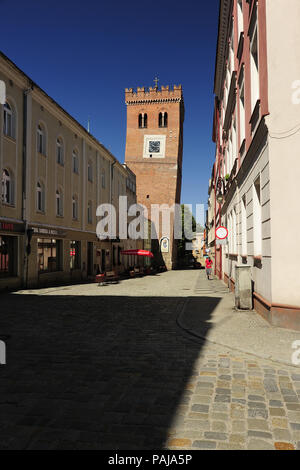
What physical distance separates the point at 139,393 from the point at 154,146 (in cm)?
5580

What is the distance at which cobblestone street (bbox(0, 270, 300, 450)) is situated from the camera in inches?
129

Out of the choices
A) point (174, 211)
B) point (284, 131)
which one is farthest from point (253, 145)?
point (174, 211)

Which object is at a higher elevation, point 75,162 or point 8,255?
point 75,162

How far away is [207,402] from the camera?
13.4ft

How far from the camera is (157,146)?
190 ft

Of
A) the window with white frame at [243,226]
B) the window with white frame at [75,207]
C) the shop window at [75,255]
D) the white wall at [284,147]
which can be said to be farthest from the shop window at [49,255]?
the white wall at [284,147]

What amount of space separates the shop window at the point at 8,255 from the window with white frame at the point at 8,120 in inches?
199

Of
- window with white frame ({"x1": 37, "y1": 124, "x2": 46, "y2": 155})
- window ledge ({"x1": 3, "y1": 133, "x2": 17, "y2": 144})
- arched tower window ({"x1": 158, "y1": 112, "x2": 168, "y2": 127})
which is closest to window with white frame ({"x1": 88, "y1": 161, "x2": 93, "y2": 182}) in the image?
window with white frame ({"x1": 37, "y1": 124, "x2": 46, "y2": 155})

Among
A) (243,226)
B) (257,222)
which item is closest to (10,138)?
(243,226)

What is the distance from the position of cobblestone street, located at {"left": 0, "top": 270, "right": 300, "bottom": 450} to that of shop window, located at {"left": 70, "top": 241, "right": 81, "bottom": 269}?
55.1 feet

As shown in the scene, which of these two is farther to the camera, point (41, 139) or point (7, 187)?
point (41, 139)

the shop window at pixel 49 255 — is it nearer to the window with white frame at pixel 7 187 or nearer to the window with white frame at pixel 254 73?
the window with white frame at pixel 7 187

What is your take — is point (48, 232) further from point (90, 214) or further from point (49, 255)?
point (90, 214)
